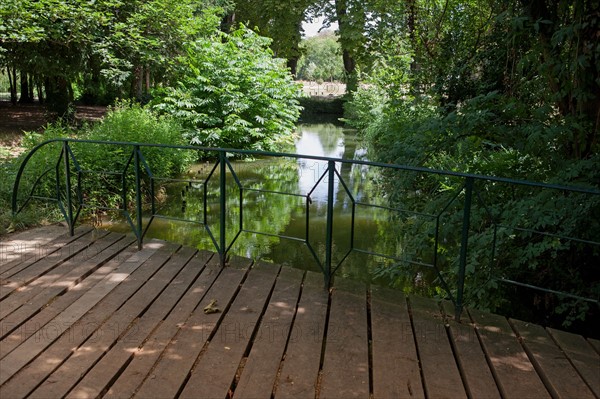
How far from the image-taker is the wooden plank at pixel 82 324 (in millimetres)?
2453

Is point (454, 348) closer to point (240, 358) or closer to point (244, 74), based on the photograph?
point (240, 358)

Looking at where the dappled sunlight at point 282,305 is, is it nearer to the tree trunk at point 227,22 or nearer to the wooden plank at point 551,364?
the wooden plank at point 551,364

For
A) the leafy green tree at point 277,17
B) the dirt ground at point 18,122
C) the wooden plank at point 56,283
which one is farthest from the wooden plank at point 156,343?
the leafy green tree at point 277,17

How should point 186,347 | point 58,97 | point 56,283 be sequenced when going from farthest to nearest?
1. point 58,97
2. point 56,283
3. point 186,347

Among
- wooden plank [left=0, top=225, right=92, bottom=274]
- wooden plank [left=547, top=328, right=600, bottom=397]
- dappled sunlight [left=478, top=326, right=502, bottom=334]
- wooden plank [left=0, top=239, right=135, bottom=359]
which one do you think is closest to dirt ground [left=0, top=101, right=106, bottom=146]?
wooden plank [left=0, top=225, right=92, bottom=274]

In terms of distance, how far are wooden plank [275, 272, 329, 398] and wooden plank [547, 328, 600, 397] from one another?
1394 millimetres

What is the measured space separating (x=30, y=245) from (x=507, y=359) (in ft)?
13.5

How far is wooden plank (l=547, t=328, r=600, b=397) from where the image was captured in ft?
8.27

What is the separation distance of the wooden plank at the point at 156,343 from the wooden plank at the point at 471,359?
165 centimetres

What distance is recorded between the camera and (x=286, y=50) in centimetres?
2550

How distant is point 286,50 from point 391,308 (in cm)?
2380

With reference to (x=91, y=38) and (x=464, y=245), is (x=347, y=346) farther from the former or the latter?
(x=91, y=38)

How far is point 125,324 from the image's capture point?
3.04 m

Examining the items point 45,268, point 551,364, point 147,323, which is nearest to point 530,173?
point 551,364
